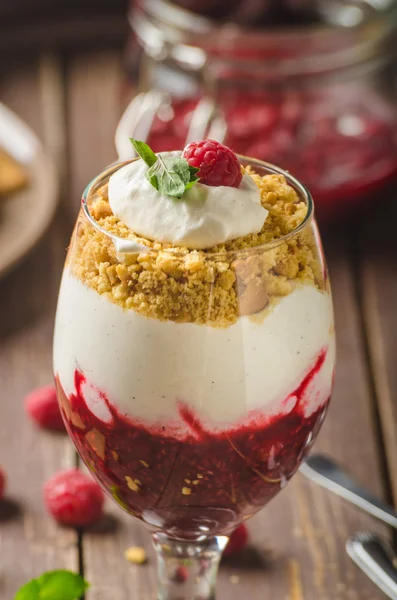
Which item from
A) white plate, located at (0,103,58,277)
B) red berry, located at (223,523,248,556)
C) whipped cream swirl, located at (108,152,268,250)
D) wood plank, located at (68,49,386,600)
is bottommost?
wood plank, located at (68,49,386,600)

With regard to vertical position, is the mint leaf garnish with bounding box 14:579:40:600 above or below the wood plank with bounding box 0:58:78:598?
above

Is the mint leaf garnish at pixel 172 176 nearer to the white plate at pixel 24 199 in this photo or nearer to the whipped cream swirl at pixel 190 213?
the whipped cream swirl at pixel 190 213

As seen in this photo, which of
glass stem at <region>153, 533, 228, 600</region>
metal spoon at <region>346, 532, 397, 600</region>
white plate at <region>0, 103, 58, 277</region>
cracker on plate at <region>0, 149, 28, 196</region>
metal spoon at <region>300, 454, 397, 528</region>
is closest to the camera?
glass stem at <region>153, 533, 228, 600</region>

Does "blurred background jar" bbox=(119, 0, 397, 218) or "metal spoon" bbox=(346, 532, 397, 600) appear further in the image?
"blurred background jar" bbox=(119, 0, 397, 218)

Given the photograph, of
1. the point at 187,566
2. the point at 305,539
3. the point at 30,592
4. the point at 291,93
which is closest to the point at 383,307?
the point at 291,93

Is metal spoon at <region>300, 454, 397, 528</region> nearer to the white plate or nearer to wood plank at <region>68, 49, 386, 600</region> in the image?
wood plank at <region>68, 49, 386, 600</region>

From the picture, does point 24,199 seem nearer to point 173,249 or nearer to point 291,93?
point 291,93

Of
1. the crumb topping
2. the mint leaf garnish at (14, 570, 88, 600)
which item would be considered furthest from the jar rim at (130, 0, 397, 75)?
the mint leaf garnish at (14, 570, 88, 600)

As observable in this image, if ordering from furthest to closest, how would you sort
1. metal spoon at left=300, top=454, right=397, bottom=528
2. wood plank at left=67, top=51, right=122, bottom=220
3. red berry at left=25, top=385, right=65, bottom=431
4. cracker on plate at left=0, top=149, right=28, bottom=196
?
wood plank at left=67, top=51, right=122, bottom=220 → cracker on plate at left=0, top=149, right=28, bottom=196 → red berry at left=25, top=385, right=65, bottom=431 → metal spoon at left=300, top=454, right=397, bottom=528
